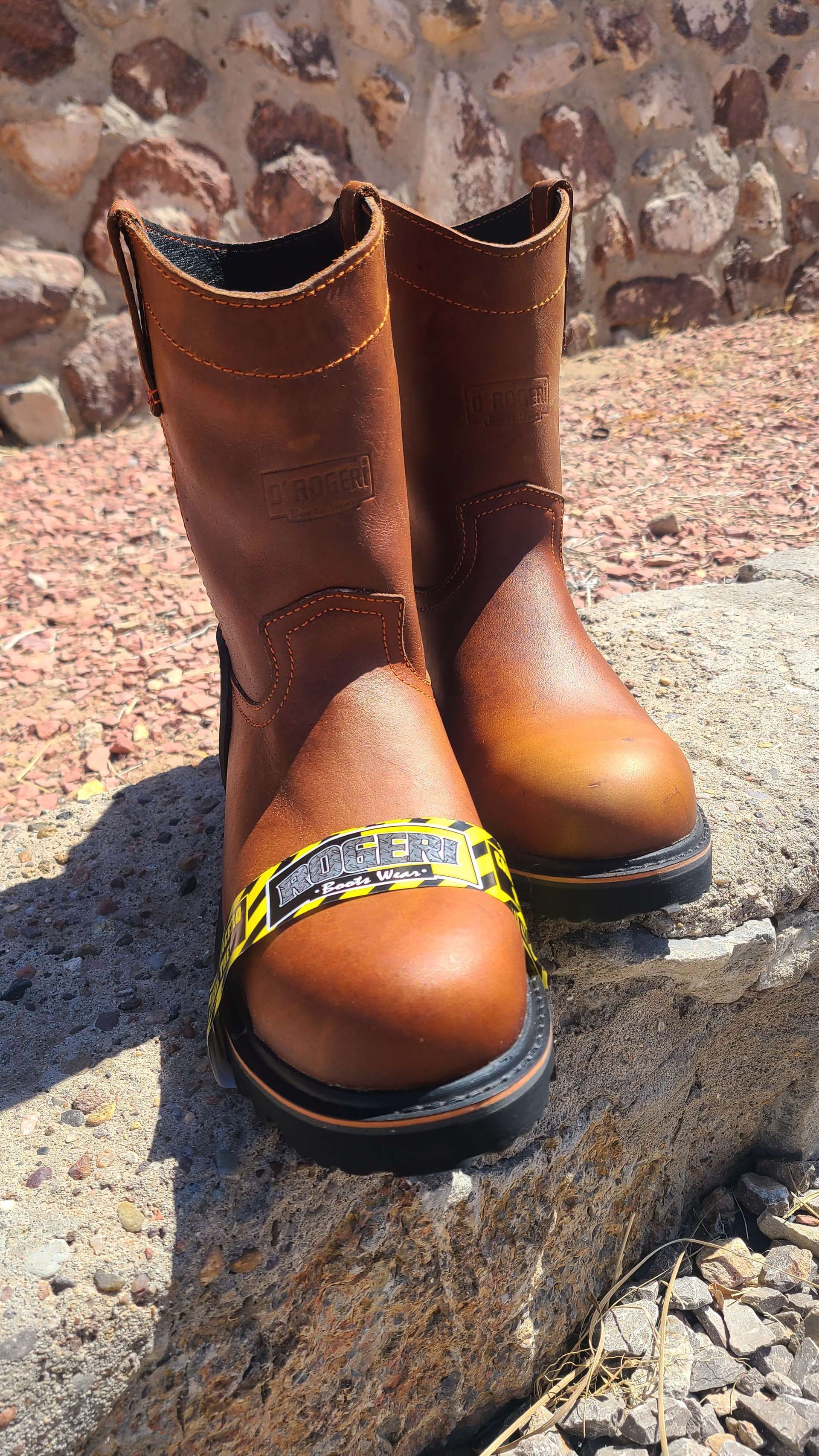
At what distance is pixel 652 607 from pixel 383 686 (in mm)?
956

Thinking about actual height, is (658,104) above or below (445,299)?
above

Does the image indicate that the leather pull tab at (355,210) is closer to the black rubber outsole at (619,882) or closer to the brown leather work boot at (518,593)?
the brown leather work boot at (518,593)

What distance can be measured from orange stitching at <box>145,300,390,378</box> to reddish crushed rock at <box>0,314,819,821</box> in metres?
0.74

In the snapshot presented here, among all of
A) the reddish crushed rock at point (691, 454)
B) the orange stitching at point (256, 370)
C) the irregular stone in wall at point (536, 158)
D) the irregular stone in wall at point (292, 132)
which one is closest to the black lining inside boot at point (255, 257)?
the orange stitching at point (256, 370)

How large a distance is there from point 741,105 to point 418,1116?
396 cm

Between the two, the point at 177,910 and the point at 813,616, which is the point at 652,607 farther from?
the point at 177,910

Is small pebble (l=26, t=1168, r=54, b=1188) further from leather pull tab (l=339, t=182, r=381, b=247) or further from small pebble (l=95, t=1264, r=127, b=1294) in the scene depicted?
leather pull tab (l=339, t=182, r=381, b=247)

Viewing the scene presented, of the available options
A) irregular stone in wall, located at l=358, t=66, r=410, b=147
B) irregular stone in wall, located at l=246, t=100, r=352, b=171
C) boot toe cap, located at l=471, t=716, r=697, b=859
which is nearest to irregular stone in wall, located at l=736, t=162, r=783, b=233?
irregular stone in wall, located at l=358, t=66, r=410, b=147

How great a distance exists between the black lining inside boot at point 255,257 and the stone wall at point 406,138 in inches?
70.6

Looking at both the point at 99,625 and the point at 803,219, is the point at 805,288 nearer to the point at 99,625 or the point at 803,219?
the point at 803,219

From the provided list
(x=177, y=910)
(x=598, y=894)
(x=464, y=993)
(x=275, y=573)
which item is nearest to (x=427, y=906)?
(x=464, y=993)

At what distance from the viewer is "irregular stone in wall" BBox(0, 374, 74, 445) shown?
2.68 meters

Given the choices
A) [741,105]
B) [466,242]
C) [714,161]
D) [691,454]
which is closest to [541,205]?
[466,242]

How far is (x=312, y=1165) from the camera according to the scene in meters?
0.92
